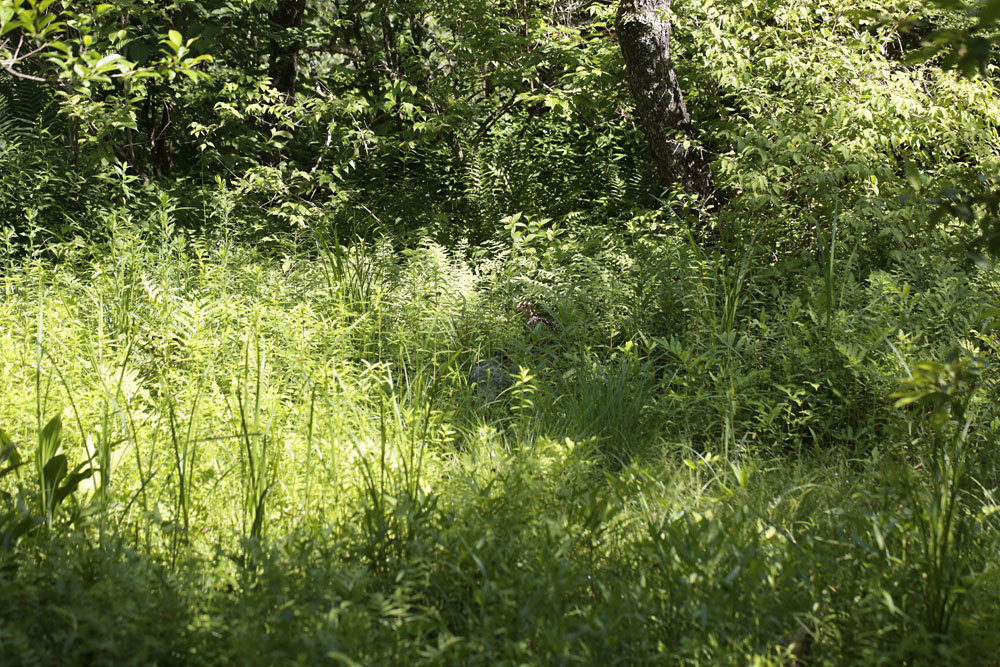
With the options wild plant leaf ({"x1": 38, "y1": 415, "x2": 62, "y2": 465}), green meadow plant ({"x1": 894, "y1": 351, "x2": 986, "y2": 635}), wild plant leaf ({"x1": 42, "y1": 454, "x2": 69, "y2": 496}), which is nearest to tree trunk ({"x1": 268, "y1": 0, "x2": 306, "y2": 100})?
wild plant leaf ({"x1": 38, "y1": 415, "x2": 62, "y2": 465})

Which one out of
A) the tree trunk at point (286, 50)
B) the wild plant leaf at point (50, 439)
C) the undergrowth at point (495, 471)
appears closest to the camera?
the undergrowth at point (495, 471)

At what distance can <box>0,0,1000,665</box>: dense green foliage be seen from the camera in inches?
75.5

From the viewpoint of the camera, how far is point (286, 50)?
7.33 meters

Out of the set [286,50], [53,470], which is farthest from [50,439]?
[286,50]

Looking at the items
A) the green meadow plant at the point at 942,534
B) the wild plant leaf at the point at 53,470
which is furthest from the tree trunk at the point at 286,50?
the green meadow plant at the point at 942,534

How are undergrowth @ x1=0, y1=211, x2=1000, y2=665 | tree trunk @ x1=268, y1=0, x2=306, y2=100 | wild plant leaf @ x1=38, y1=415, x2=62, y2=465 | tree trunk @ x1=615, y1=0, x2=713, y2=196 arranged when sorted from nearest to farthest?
1. undergrowth @ x1=0, y1=211, x2=1000, y2=665
2. wild plant leaf @ x1=38, y1=415, x2=62, y2=465
3. tree trunk @ x1=615, y1=0, x2=713, y2=196
4. tree trunk @ x1=268, y1=0, x2=306, y2=100

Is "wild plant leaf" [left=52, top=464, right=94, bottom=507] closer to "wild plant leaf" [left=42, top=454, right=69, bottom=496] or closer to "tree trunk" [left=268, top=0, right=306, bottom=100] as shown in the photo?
"wild plant leaf" [left=42, top=454, right=69, bottom=496]

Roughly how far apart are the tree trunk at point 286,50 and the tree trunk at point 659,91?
123 inches

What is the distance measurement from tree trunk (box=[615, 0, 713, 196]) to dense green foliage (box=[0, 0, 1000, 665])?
0.75 ft

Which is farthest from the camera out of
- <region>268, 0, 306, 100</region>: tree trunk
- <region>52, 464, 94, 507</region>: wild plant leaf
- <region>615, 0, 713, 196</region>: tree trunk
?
<region>268, 0, 306, 100</region>: tree trunk

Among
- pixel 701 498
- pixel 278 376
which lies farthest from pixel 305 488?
pixel 701 498

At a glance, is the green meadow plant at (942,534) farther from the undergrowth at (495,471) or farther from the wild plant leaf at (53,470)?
the wild plant leaf at (53,470)

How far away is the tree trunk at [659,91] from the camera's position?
5.71 meters

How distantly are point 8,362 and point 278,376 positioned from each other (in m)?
1.19
